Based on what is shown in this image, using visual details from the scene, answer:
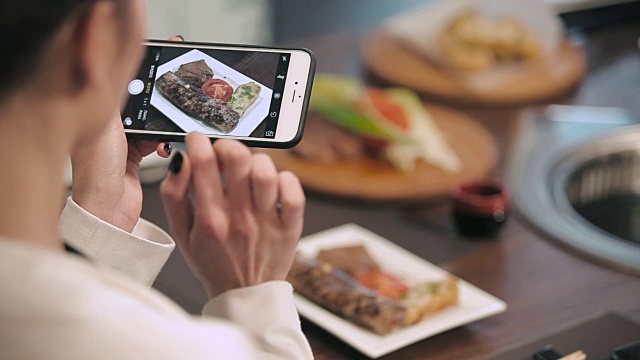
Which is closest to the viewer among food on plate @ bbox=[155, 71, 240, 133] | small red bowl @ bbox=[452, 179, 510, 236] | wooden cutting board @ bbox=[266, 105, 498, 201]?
food on plate @ bbox=[155, 71, 240, 133]

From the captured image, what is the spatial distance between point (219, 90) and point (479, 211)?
707 millimetres

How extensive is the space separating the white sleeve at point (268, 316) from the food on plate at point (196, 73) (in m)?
0.23

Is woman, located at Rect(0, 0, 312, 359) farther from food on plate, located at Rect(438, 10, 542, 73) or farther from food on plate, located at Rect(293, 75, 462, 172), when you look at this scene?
food on plate, located at Rect(438, 10, 542, 73)

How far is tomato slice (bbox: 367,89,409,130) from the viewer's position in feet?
6.26

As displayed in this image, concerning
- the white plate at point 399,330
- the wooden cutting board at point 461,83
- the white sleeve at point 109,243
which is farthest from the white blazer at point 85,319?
the wooden cutting board at point 461,83

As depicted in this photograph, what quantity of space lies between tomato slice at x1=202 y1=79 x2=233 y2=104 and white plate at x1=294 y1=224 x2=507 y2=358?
0.41 meters

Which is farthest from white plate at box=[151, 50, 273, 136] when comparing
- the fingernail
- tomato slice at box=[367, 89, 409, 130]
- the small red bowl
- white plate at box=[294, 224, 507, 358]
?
tomato slice at box=[367, 89, 409, 130]

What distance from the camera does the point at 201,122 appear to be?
1.00 metres

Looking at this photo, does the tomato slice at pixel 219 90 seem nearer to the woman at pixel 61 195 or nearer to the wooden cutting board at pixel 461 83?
the woman at pixel 61 195

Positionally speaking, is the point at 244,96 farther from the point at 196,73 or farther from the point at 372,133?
the point at 372,133

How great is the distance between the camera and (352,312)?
1.32m

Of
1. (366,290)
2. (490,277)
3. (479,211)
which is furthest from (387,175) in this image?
(366,290)

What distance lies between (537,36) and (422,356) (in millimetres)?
1252

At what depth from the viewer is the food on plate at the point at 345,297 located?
1.31m
